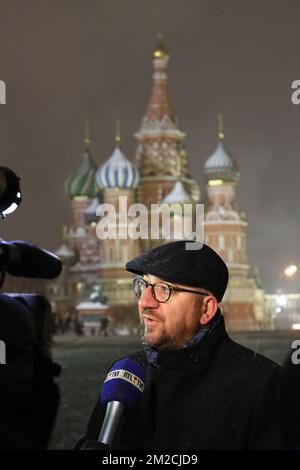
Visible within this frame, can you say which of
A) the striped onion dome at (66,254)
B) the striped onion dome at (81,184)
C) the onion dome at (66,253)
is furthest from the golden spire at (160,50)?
the striped onion dome at (66,254)

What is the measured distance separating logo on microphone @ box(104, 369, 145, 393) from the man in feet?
0.20

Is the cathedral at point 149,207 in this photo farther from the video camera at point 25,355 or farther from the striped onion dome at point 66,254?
the video camera at point 25,355

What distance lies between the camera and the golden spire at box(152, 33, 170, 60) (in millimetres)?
44191

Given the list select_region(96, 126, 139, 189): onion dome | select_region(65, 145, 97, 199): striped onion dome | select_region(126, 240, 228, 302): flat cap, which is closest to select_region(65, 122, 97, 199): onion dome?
select_region(65, 145, 97, 199): striped onion dome

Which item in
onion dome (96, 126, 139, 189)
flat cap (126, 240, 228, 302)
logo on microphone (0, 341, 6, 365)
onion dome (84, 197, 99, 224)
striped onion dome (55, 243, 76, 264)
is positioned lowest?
logo on microphone (0, 341, 6, 365)

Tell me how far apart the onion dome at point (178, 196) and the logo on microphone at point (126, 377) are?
37.0 meters

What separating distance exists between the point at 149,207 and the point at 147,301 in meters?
37.0

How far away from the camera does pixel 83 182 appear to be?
44.7 m

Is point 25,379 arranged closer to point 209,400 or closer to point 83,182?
point 209,400

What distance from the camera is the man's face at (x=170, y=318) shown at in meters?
1.80

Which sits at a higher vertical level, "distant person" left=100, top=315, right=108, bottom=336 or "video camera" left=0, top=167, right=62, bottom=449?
"video camera" left=0, top=167, right=62, bottom=449

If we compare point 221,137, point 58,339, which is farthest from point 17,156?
point 221,137

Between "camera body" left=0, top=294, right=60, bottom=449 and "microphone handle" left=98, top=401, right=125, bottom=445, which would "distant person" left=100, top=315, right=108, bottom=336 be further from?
"camera body" left=0, top=294, right=60, bottom=449

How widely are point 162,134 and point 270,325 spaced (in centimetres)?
948
